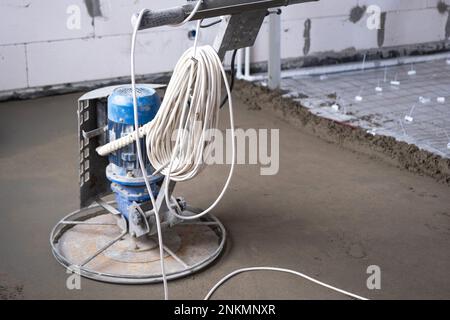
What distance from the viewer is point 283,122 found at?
4.61 metres

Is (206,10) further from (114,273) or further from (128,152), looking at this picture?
(114,273)

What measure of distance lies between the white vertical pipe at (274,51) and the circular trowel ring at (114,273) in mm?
2077

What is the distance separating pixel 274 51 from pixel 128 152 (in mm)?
2520

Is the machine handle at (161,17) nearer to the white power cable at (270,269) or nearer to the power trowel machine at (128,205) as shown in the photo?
the power trowel machine at (128,205)

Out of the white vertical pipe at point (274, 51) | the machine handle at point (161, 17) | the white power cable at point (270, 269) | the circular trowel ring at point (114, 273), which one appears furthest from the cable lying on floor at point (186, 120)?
the white vertical pipe at point (274, 51)

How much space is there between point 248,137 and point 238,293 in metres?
1.77

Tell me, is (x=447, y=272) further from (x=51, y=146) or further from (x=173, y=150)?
(x=51, y=146)

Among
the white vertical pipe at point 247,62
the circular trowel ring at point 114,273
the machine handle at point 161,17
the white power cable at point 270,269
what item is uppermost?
the machine handle at point 161,17

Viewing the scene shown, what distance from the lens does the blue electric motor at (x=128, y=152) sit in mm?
2656

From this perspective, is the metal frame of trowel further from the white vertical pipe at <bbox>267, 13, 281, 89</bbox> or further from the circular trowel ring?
the white vertical pipe at <bbox>267, 13, 281, 89</bbox>

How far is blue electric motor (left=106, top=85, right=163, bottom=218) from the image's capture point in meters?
2.66

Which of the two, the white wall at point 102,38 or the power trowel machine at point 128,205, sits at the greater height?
the white wall at point 102,38

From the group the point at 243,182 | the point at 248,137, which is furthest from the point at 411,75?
the point at 243,182

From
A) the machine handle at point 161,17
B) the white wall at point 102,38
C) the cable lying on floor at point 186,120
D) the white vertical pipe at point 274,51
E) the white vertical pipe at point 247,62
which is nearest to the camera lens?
the machine handle at point 161,17
